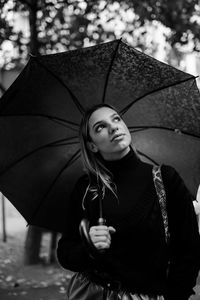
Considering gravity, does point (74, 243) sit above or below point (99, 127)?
below

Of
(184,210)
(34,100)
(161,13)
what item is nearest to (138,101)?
(34,100)

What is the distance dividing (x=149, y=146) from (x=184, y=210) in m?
0.85

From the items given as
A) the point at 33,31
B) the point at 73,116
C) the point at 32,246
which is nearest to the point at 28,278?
the point at 32,246

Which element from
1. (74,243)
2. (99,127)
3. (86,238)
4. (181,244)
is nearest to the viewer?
(86,238)

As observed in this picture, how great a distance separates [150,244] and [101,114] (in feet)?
2.54

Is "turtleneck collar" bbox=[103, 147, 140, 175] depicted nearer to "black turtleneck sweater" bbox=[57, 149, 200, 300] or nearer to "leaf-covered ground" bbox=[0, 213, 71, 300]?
"black turtleneck sweater" bbox=[57, 149, 200, 300]

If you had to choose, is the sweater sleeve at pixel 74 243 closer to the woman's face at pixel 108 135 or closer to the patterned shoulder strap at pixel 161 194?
the woman's face at pixel 108 135

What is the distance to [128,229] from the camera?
214 centimetres

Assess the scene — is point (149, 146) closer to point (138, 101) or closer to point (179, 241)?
point (138, 101)

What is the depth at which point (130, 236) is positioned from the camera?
2145mm

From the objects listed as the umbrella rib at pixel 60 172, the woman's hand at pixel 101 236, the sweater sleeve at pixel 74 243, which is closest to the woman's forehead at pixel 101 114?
the sweater sleeve at pixel 74 243

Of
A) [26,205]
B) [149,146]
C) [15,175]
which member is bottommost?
[26,205]

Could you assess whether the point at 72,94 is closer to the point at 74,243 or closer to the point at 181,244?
the point at 74,243

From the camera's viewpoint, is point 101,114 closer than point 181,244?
No
